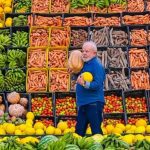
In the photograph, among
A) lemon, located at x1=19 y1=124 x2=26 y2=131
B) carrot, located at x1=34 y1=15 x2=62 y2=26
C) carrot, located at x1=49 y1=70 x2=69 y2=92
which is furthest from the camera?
carrot, located at x1=34 y1=15 x2=62 y2=26

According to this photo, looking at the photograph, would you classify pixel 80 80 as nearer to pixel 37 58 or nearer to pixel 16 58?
pixel 37 58

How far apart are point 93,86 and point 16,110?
9.06 feet

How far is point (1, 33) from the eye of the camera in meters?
Answer: 11.5

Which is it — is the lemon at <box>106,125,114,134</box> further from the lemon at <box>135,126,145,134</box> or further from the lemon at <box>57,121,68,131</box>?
the lemon at <box>57,121,68,131</box>

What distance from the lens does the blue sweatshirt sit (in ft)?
24.5

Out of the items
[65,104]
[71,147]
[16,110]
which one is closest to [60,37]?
[65,104]

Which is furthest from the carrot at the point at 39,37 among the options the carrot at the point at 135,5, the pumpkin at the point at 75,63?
the pumpkin at the point at 75,63

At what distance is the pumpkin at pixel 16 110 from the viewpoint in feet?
32.2

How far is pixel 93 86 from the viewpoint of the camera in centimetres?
741

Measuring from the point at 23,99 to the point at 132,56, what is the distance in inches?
89.7

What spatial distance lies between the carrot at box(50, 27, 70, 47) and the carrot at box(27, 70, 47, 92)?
0.78 meters

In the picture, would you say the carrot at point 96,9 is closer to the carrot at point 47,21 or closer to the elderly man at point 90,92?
the carrot at point 47,21

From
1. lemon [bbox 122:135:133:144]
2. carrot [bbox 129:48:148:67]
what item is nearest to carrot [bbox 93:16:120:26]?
carrot [bbox 129:48:148:67]

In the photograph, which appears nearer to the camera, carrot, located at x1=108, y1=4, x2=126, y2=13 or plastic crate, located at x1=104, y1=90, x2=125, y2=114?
plastic crate, located at x1=104, y1=90, x2=125, y2=114
